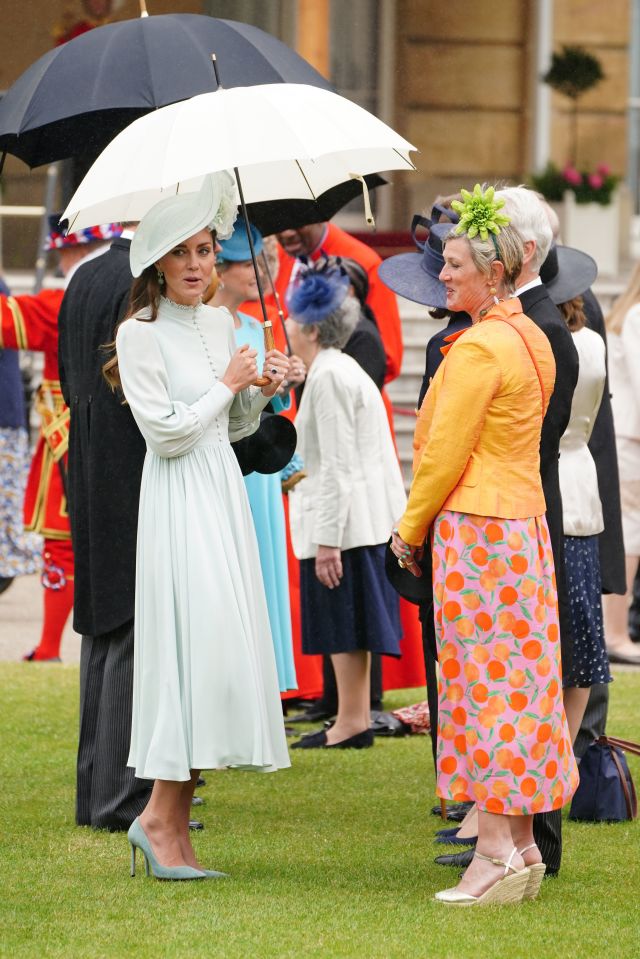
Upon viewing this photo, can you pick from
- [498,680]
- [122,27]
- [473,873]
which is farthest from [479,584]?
[122,27]

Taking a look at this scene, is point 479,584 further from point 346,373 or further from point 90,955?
point 346,373

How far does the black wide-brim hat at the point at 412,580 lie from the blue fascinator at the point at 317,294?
6.92ft

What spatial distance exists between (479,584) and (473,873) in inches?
28.1

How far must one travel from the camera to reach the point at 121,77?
524 cm

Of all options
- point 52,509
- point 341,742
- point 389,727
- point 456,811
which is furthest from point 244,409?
point 52,509

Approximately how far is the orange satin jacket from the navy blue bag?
134 cm

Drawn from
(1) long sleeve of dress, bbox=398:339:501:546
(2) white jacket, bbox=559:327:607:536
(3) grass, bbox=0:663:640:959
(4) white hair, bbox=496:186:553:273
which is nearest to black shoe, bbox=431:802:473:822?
(3) grass, bbox=0:663:640:959

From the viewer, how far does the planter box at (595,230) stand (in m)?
15.9

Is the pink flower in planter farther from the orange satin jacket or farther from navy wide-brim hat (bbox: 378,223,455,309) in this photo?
the orange satin jacket

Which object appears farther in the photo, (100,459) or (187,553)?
(100,459)

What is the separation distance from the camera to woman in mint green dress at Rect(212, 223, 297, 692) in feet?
18.7

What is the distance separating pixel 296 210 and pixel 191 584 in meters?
1.91

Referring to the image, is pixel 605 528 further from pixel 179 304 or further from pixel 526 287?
pixel 179 304

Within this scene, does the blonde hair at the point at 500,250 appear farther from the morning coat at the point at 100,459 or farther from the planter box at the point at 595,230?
the planter box at the point at 595,230
